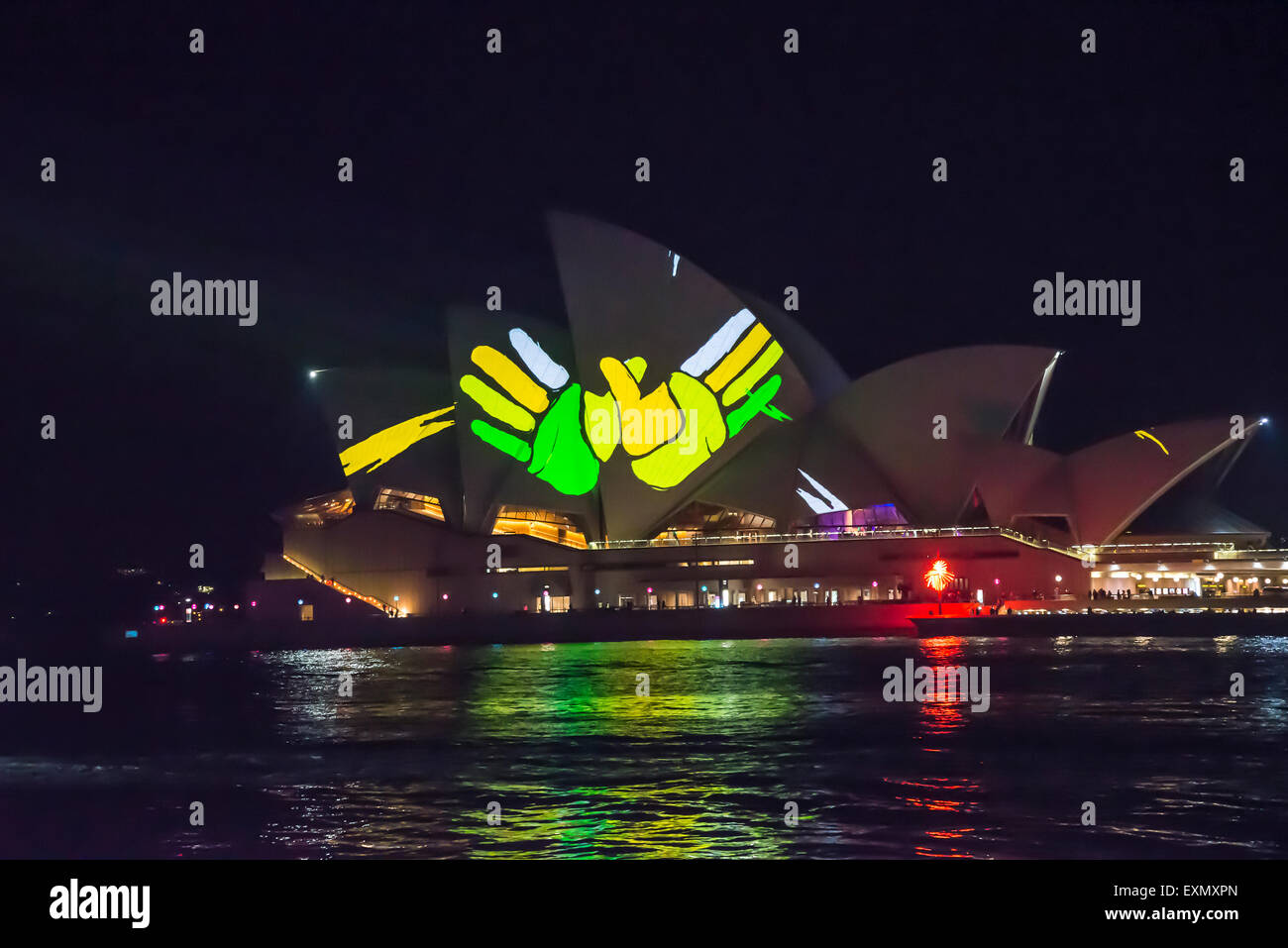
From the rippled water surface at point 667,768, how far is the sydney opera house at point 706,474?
60.4ft

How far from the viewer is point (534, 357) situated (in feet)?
159

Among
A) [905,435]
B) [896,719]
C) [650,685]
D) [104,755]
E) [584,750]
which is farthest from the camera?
[905,435]

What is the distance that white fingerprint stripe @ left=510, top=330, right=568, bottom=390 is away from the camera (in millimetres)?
48344

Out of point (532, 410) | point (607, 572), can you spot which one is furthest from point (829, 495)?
point (532, 410)

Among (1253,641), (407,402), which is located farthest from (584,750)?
(407,402)

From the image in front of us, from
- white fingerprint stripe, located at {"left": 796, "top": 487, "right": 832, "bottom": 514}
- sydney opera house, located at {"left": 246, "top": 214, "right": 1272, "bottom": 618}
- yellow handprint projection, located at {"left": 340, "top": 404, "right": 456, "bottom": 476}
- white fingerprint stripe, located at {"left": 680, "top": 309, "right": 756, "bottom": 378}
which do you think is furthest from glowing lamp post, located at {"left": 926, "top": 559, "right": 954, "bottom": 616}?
yellow handprint projection, located at {"left": 340, "top": 404, "right": 456, "bottom": 476}

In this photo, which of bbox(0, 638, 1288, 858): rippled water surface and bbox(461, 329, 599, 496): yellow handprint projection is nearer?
bbox(0, 638, 1288, 858): rippled water surface

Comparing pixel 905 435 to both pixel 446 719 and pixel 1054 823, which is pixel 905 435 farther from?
pixel 1054 823

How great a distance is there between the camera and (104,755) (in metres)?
18.0

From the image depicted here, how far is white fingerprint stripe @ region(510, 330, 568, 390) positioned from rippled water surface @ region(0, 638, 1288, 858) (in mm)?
20540

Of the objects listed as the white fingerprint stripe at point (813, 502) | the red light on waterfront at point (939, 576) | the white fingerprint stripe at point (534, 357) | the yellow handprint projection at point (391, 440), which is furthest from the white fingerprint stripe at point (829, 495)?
the yellow handprint projection at point (391, 440)

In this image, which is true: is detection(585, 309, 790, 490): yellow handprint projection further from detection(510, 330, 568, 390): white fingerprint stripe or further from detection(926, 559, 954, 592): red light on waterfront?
detection(926, 559, 954, 592): red light on waterfront

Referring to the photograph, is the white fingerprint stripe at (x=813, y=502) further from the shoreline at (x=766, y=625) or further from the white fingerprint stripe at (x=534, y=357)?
the white fingerprint stripe at (x=534, y=357)
